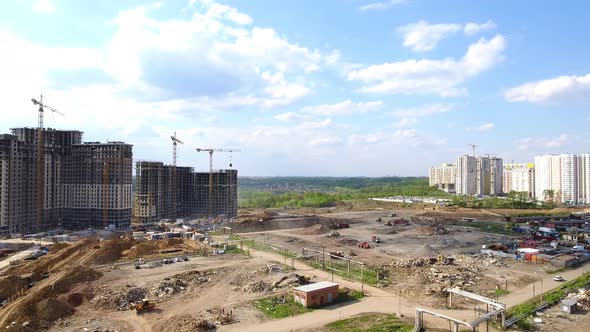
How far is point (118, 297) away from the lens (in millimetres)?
26750

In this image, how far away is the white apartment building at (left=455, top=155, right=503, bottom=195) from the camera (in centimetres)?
13362

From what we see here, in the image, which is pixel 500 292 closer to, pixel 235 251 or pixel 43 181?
pixel 235 251

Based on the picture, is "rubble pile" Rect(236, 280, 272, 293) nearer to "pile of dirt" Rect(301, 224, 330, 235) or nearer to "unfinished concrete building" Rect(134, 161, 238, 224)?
"pile of dirt" Rect(301, 224, 330, 235)

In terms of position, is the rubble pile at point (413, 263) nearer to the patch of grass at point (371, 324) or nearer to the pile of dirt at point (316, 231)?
the patch of grass at point (371, 324)

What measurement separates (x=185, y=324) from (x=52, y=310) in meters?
8.35

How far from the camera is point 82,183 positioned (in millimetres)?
65500

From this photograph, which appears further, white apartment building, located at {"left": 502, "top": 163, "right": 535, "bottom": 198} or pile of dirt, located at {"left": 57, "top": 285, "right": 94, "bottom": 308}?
white apartment building, located at {"left": 502, "top": 163, "right": 535, "bottom": 198}

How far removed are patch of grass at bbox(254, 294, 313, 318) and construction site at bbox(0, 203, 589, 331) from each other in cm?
12

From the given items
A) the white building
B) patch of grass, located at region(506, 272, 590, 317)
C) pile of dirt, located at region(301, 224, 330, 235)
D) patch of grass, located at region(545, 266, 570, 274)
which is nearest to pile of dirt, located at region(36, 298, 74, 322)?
patch of grass, located at region(506, 272, 590, 317)

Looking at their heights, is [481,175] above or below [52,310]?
above

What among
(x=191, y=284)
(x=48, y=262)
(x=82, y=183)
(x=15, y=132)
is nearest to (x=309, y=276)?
(x=191, y=284)

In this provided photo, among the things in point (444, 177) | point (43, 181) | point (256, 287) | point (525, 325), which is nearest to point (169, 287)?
point (256, 287)

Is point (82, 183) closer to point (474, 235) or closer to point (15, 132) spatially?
point (15, 132)

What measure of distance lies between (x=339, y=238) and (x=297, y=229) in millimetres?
11076
